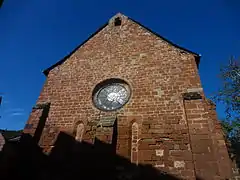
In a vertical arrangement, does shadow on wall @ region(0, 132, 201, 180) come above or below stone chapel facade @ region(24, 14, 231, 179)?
below

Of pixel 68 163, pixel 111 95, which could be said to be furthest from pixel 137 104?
pixel 68 163

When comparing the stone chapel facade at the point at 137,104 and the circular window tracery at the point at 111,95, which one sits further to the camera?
the circular window tracery at the point at 111,95

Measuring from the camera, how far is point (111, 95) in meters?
8.70

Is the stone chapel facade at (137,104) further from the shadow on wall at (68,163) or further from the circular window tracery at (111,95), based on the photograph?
the shadow on wall at (68,163)

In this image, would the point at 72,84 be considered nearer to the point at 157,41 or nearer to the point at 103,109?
the point at 103,109

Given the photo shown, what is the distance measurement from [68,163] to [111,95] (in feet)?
10.6

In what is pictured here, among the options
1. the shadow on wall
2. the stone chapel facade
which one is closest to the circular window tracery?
the stone chapel facade

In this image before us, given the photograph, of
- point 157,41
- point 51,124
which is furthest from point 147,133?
point 157,41

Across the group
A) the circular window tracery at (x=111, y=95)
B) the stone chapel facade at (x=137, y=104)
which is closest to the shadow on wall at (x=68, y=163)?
the stone chapel facade at (x=137, y=104)

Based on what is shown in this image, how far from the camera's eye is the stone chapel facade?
20.8ft

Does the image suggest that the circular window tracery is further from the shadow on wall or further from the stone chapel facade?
the shadow on wall

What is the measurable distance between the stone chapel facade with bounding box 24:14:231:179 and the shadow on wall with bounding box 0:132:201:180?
0.25 meters

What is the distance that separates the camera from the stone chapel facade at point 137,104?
6340mm

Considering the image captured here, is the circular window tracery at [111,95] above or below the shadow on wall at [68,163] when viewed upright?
above
